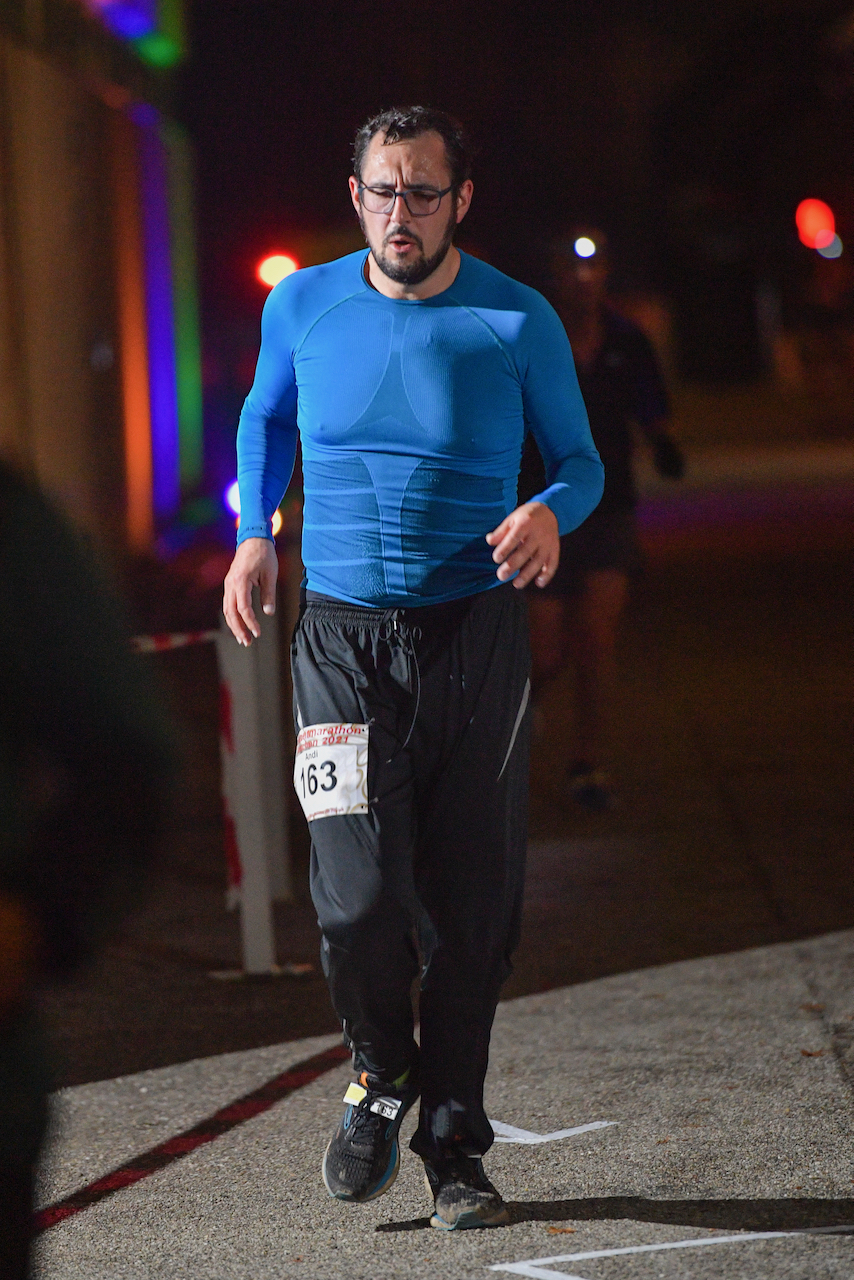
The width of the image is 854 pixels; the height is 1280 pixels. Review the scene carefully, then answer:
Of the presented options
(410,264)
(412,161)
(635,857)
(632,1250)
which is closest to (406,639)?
(410,264)

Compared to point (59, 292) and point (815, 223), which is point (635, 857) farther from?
point (815, 223)

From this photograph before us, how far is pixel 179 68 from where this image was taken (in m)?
21.1

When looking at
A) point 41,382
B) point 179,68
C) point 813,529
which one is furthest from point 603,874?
point 179,68

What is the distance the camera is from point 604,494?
7.18 m

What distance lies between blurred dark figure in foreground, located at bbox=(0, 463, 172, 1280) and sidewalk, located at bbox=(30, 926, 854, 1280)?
177cm

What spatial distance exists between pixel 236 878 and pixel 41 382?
8107 mm

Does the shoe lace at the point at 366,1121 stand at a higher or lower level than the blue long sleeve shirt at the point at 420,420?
lower

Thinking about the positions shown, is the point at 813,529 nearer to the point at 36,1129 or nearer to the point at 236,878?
the point at 236,878

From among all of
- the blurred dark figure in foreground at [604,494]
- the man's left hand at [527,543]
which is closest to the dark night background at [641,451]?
the blurred dark figure in foreground at [604,494]

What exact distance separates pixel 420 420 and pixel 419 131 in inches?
23.2

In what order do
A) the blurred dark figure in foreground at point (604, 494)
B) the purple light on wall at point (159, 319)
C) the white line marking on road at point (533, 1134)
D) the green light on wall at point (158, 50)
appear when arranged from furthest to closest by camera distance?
1. the green light on wall at point (158, 50)
2. the purple light on wall at point (159, 319)
3. the blurred dark figure in foreground at point (604, 494)
4. the white line marking on road at point (533, 1134)

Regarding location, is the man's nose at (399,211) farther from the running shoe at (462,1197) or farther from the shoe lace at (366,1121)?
the running shoe at (462,1197)

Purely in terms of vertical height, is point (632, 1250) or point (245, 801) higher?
point (245, 801)

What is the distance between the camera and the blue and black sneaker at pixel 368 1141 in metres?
3.68
